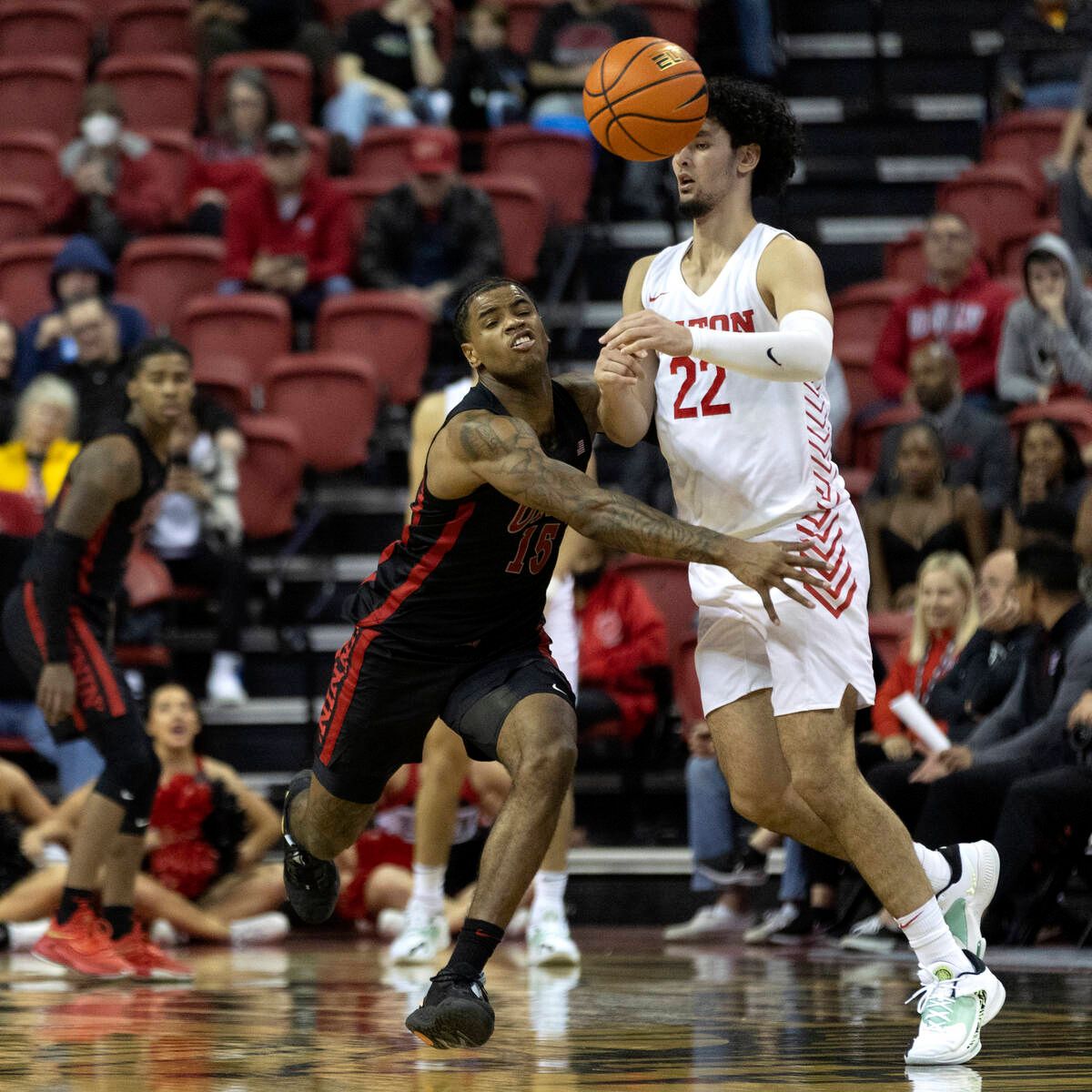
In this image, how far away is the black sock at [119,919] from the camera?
618cm

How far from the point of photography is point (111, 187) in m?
11.7

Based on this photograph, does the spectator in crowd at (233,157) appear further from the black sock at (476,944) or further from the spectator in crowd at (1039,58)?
the black sock at (476,944)

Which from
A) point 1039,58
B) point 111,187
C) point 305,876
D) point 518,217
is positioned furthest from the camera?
point 1039,58

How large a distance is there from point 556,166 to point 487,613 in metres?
7.24

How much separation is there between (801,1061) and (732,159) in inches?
80.3

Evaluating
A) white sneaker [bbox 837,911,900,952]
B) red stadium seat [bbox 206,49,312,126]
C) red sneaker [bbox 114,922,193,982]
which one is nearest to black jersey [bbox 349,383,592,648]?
red sneaker [bbox 114,922,193,982]

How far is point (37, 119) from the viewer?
1274 cm

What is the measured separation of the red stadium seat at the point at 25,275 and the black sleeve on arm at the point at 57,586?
18.0ft

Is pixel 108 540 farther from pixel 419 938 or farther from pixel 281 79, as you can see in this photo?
pixel 281 79

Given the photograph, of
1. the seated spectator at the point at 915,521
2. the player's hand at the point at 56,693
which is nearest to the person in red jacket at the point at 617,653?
the seated spectator at the point at 915,521

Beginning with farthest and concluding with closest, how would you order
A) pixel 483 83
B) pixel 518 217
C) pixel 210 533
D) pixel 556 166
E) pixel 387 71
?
pixel 387 71 → pixel 483 83 → pixel 556 166 → pixel 518 217 → pixel 210 533

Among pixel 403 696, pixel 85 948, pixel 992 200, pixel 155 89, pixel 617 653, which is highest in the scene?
pixel 155 89

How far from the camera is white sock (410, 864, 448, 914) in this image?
254 inches

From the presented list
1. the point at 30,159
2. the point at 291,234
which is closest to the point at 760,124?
the point at 291,234
